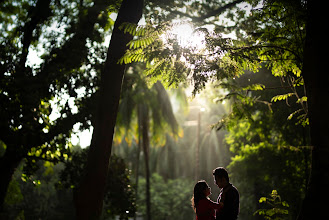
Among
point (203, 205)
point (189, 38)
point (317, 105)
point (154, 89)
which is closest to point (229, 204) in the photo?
point (203, 205)

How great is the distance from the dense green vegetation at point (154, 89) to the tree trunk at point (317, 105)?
0.02 meters

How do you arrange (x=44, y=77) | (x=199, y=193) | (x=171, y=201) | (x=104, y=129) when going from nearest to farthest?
(x=199, y=193), (x=104, y=129), (x=44, y=77), (x=171, y=201)

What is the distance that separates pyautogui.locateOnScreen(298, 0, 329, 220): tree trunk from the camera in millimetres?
4438

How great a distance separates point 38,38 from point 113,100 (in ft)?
29.8

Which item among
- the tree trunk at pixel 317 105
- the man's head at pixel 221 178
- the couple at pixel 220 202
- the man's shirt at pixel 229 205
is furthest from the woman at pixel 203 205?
the tree trunk at pixel 317 105

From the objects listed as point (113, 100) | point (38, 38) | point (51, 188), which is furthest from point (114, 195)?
point (51, 188)

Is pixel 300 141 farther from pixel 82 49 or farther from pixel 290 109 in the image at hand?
pixel 82 49

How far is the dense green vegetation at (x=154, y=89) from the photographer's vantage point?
213 inches

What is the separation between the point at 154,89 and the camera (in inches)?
883

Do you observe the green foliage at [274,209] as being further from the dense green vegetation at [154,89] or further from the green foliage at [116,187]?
the green foliage at [116,187]

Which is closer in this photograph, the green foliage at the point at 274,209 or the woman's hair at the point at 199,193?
the woman's hair at the point at 199,193

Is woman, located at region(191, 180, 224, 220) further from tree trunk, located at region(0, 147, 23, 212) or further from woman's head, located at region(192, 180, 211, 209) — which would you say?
tree trunk, located at region(0, 147, 23, 212)

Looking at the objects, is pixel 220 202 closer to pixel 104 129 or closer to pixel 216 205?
pixel 216 205

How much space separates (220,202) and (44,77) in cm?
898
